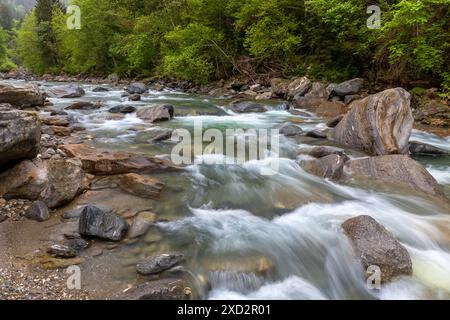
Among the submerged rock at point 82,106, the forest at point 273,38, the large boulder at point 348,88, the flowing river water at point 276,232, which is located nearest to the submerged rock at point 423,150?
the flowing river water at point 276,232

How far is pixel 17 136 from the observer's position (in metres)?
5.37

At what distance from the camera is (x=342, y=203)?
614 cm

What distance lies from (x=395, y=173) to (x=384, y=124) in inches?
71.3

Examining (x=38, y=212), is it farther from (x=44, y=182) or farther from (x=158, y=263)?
(x=158, y=263)

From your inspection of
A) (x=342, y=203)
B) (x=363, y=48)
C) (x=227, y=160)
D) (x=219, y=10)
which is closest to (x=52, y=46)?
(x=219, y=10)

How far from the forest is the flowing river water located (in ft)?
21.3

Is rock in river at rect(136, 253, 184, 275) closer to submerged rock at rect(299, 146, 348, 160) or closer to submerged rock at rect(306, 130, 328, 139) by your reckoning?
submerged rock at rect(299, 146, 348, 160)

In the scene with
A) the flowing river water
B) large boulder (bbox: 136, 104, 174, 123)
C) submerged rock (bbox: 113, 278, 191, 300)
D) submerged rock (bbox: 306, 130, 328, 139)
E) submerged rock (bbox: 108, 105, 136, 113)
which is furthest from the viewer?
submerged rock (bbox: 108, 105, 136, 113)

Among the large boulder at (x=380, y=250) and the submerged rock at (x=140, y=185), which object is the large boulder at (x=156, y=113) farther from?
the large boulder at (x=380, y=250)

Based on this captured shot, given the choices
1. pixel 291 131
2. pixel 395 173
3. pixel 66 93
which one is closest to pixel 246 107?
pixel 291 131

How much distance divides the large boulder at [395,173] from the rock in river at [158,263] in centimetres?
429

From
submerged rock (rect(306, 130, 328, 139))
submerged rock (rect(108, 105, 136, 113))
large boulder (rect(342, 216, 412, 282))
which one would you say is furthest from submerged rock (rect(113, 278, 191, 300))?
submerged rock (rect(108, 105, 136, 113))

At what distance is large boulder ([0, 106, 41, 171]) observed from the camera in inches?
206

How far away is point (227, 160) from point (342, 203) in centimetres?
279
